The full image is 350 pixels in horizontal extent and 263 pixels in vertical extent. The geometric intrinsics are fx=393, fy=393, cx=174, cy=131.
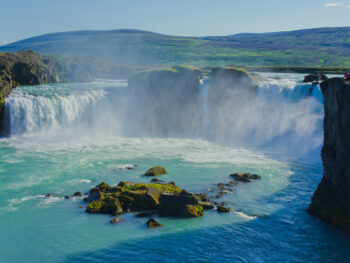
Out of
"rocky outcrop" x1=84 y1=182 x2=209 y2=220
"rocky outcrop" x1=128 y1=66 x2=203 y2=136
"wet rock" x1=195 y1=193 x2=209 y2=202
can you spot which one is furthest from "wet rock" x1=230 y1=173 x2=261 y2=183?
"rocky outcrop" x1=128 y1=66 x2=203 y2=136

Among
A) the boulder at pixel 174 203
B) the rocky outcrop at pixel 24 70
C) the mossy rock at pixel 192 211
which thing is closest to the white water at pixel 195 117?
the rocky outcrop at pixel 24 70

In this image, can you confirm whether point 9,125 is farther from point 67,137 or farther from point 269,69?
point 269,69

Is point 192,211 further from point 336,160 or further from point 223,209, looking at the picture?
point 336,160

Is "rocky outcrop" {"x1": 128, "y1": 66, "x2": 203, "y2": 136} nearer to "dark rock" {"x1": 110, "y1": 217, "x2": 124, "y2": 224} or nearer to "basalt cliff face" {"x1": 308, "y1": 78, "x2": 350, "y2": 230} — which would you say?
"basalt cliff face" {"x1": 308, "y1": 78, "x2": 350, "y2": 230}

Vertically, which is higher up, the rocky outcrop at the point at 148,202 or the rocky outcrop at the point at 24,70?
the rocky outcrop at the point at 24,70

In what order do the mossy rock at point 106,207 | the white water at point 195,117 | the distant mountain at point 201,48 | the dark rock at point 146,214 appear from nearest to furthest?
the dark rock at point 146,214, the mossy rock at point 106,207, the white water at point 195,117, the distant mountain at point 201,48

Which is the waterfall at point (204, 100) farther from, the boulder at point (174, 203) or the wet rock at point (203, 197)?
the boulder at point (174, 203)
